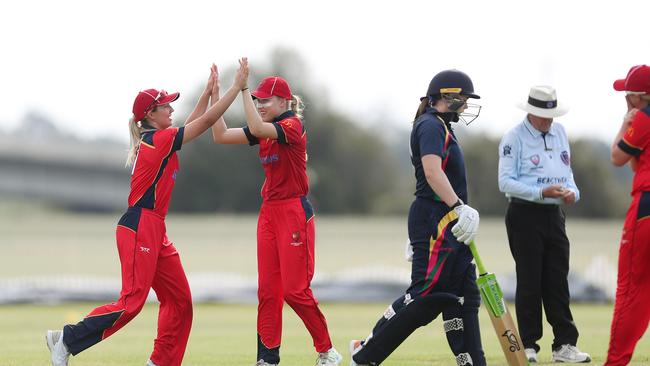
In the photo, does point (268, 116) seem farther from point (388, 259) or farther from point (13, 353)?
point (388, 259)

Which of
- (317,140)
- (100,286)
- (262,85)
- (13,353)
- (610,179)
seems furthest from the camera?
(317,140)

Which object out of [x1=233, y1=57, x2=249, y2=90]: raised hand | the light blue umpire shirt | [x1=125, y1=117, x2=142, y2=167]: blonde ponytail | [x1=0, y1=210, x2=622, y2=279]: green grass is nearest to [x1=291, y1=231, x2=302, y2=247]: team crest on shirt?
[x1=233, y1=57, x2=249, y2=90]: raised hand

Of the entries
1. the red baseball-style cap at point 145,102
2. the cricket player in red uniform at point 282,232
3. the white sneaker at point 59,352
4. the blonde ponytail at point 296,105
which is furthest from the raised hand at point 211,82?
the white sneaker at point 59,352

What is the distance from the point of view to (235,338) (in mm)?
12625

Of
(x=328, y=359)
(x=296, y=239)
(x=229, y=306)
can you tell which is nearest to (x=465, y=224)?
(x=296, y=239)

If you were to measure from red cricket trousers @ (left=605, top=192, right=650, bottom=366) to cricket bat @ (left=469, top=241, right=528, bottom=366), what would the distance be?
2.29 ft

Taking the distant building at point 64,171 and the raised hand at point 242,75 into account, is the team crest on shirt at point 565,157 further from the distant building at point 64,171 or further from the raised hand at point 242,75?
the distant building at point 64,171

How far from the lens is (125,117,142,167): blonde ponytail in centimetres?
803

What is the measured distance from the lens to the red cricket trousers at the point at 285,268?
27.2 ft

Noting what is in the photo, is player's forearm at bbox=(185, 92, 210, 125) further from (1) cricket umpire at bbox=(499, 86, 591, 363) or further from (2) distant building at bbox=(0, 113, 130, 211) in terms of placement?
(2) distant building at bbox=(0, 113, 130, 211)

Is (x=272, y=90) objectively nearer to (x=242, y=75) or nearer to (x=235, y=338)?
(x=242, y=75)

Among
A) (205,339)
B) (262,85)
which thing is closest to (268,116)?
(262,85)

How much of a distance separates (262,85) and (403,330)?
2.31 metres

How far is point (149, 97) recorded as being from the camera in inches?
318
